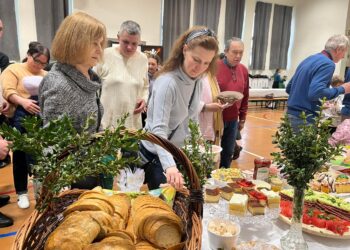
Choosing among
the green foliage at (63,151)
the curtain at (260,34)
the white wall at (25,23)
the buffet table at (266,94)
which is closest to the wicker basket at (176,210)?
the green foliage at (63,151)

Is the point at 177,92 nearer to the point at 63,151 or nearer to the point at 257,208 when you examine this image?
the point at 257,208

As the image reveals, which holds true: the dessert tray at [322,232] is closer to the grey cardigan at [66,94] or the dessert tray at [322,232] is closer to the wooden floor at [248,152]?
the grey cardigan at [66,94]

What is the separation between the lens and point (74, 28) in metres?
1.33

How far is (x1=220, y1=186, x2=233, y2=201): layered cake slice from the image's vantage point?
129 cm

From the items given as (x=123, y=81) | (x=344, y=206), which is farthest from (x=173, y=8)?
(x=344, y=206)

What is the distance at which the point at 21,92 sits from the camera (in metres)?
2.60

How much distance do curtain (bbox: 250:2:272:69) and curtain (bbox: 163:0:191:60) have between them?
2.56 metres

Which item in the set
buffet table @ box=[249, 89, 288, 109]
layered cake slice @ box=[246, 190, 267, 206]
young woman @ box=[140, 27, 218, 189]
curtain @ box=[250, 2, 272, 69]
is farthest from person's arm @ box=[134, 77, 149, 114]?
curtain @ box=[250, 2, 272, 69]

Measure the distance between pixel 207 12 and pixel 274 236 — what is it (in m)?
8.53

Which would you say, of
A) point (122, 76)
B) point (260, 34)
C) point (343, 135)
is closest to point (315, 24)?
point (260, 34)

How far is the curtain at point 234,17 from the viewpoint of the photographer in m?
9.23

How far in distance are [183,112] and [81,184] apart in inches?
22.4

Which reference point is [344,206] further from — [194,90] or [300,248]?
[194,90]

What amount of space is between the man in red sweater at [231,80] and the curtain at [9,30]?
16.7 feet
